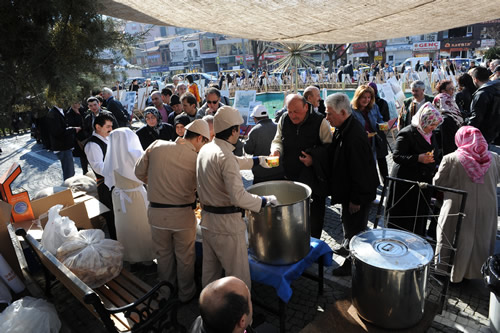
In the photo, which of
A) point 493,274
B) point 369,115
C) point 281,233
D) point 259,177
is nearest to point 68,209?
point 259,177

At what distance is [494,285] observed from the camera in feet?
8.35

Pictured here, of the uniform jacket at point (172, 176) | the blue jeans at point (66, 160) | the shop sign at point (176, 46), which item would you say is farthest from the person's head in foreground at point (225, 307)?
the shop sign at point (176, 46)

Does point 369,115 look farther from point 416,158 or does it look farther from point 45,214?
point 45,214

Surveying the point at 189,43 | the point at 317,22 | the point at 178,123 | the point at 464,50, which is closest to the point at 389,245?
the point at 317,22

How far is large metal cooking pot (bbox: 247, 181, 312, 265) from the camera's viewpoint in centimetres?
266

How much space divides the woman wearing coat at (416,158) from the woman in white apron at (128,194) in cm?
289

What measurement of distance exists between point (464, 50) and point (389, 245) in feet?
181

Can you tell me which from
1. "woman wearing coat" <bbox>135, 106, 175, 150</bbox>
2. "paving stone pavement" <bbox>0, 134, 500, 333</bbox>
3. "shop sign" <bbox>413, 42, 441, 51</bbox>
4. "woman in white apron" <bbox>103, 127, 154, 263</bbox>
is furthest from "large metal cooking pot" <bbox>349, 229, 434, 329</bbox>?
"shop sign" <bbox>413, 42, 441, 51</bbox>

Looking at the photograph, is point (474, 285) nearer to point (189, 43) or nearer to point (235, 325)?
point (235, 325)

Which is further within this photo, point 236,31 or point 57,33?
point 236,31

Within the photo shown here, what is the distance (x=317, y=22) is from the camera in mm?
3480

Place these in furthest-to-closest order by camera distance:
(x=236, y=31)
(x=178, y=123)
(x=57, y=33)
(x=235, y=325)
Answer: (x=178, y=123)
(x=236, y=31)
(x=57, y=33)
(x=235, y=325)

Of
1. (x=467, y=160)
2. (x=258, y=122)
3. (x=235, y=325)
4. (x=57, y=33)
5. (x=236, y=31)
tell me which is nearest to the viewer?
(x=235, y=325)

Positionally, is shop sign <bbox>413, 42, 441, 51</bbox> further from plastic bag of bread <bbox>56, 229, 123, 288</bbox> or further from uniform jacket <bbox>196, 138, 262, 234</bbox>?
plastic bag of bread <bbox>56, 229, 123, 288</bbox>
